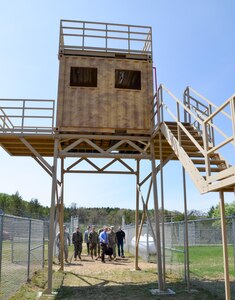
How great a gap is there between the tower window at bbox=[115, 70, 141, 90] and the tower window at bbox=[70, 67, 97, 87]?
0.88m

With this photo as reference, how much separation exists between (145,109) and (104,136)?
1.82m

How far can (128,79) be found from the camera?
13320 mm

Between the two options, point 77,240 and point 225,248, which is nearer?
point 225,248

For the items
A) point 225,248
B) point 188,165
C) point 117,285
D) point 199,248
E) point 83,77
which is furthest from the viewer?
point 199,248

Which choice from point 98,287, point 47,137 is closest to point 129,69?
point 47,137

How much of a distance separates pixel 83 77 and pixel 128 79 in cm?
178

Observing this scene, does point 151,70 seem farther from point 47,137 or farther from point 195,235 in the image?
point 195,235

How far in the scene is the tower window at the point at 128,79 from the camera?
12.9 meters

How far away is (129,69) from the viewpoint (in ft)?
41.5

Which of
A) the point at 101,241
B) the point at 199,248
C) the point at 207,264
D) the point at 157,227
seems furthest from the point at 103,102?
the point at 101,241

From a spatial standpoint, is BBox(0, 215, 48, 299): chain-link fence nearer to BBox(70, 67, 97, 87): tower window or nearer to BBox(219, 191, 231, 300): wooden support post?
BBox(219, 191, 231, 300): wooden support post

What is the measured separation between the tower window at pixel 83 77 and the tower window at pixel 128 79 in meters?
0.88

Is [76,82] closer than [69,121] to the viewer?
No

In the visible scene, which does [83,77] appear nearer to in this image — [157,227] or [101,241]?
[157,227]
